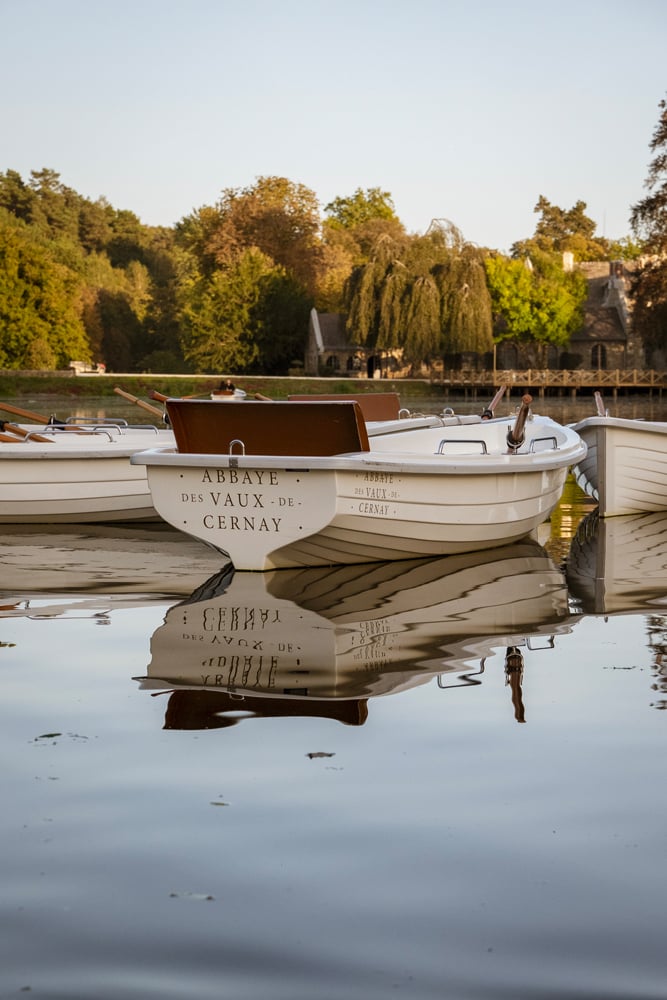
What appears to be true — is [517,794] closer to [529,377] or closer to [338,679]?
[338,679]

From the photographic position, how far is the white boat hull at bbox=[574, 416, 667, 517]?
41.3ft

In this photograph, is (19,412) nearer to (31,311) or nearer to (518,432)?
(518,432)

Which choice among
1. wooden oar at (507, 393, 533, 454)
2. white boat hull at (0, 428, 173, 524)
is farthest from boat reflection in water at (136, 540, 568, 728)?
white boat hull at (0, 428, 173, 524)

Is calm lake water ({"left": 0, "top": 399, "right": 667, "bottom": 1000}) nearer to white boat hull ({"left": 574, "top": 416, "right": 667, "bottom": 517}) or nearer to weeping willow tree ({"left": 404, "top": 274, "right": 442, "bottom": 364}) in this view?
white boat hull ({"left": 574, "top": 416, "right": 667, "bottom": 517})

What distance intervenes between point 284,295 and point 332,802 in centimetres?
6638

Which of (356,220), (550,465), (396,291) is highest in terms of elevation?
(356,220)

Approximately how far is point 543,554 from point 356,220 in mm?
98629

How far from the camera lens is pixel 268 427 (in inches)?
364

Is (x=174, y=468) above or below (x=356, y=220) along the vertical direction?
below

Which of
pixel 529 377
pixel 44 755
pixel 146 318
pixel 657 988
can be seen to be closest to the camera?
pixel 657 988

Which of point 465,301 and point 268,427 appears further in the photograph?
point 465,301

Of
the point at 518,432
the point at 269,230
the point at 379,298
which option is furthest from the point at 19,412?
the point at 269,230

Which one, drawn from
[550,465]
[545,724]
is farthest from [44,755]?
[550,465]

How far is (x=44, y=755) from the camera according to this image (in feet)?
15.2
